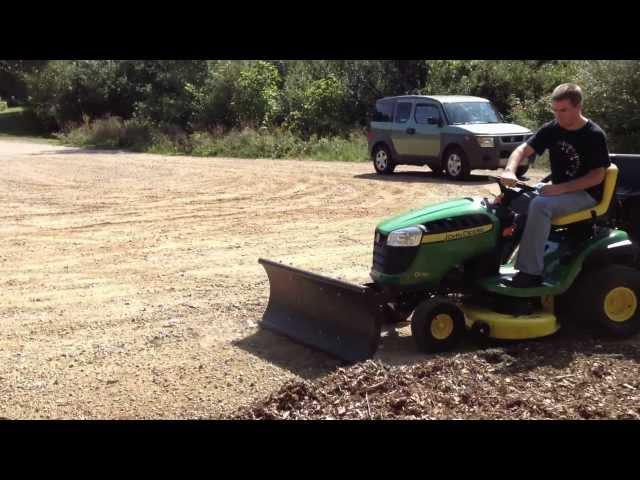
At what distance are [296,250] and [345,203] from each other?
4.56 metres

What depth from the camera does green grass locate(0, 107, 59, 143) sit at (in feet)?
149

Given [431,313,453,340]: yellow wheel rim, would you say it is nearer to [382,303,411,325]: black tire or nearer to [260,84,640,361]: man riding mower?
[260,84,640,361]: man riding mower

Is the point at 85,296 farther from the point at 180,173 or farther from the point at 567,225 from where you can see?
the point at 180,173

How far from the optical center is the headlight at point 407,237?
21.2 ft

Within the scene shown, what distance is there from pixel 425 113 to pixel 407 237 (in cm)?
1338

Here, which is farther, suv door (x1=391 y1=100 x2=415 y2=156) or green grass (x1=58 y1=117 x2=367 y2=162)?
green grass (x1=58 y1=117 x2=367 y2=162)

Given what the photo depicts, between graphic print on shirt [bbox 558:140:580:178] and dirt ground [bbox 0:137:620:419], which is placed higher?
graphic print on shirt [bbox 558:140:580:178]

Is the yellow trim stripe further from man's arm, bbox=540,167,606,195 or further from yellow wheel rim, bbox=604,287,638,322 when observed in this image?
yellow wheel rim, bbox=604,287,638,322

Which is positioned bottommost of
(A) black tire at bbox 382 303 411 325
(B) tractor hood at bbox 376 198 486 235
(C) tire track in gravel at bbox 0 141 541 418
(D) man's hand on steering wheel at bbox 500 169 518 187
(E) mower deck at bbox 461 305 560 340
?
(C) tire track in gravel at bbox 0 141 541 418

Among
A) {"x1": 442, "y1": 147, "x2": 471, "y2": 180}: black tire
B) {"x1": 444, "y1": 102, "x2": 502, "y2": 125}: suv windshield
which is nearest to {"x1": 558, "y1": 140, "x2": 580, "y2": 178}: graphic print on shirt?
{"x1": 442, "y1": 147, "x2": 471, "y2": 180}: black tire

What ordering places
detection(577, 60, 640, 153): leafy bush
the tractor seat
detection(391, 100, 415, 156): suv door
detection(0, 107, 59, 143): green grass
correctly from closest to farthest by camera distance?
the tractor seat → detection(391, 100, 415, 156): suv door → detection(577, 60, 640, 153): leafy bush → detection(0, 107, 59, 143): green grass

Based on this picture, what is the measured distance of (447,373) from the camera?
5590 mm

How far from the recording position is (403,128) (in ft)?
65.0

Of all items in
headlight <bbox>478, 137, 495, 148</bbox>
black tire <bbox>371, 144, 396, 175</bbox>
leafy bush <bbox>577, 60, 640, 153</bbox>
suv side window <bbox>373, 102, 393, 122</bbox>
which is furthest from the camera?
leafy bush <bbox>577, 60, 640, 153</bbox>
